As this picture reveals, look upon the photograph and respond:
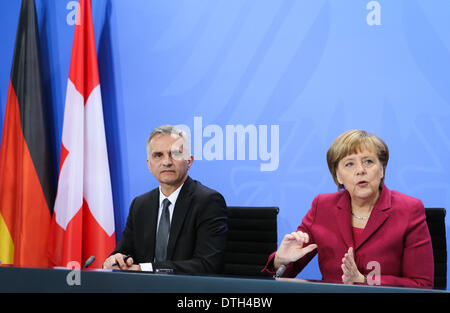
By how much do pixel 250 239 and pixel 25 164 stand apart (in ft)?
5.88

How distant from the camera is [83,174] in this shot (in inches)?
134

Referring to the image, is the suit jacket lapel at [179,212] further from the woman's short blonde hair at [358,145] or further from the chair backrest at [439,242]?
the chair backrest at [439,242]

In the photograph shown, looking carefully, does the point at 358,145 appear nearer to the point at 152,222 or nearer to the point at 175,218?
the point at 175,218

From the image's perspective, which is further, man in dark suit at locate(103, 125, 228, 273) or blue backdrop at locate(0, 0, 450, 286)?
blue backdrop at locate(0, 0, 450, 286)

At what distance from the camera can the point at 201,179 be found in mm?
3428

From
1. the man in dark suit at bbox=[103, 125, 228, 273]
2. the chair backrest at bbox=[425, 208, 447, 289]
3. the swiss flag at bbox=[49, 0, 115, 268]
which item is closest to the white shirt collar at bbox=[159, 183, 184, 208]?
the man in dark suit at bbox=[103, 125, 228, 273]

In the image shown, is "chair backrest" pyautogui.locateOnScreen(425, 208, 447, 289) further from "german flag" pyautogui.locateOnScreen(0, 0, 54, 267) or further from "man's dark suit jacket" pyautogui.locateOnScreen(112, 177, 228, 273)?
"german flag" pyautogui.locateOnScreen(0, 0, 54, 267)

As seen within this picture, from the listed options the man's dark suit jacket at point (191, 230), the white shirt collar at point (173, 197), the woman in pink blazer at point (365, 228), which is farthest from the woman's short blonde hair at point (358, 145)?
the white shirt collar at point (173, 197)

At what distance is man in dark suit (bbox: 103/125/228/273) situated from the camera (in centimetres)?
204

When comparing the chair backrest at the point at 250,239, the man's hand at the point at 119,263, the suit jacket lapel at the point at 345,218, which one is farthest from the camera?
the chair backrest at the point at 250,239

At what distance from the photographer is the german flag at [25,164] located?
340 centimetres

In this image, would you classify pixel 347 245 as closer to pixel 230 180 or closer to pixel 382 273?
pixel 382 273

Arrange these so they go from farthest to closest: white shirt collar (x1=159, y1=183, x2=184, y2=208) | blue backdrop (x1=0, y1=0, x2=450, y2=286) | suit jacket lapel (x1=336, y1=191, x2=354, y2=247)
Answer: blue backdrop (x1=0, y1=0, x2=450, y2=286) < white shirt collar (x1=159, y1=183, x2=184, y2=208) < suit jacket lapel (x1=336, y1=191, x2=354, y2=247)

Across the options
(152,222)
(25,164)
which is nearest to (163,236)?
(152,222)
